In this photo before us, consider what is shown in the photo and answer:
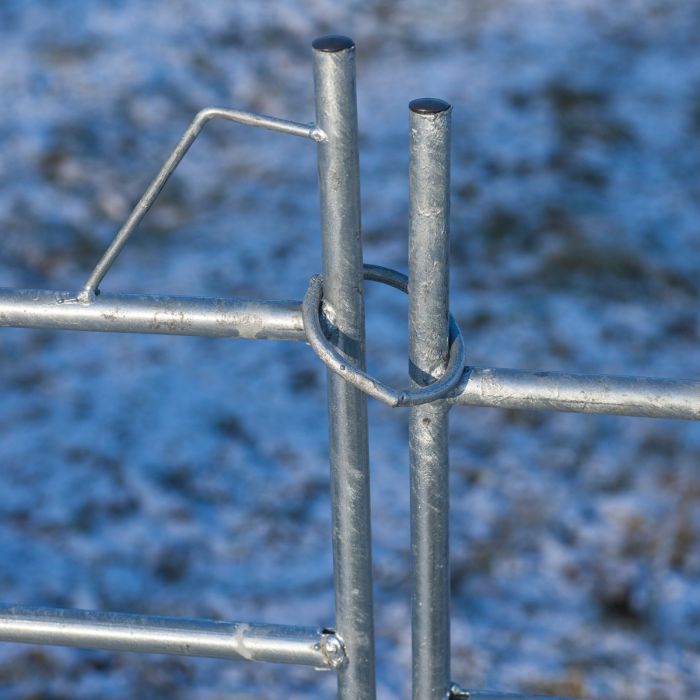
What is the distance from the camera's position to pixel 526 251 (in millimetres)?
3775

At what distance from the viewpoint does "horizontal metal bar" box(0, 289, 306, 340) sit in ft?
2.92

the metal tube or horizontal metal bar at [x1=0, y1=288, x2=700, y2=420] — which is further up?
the metal tube

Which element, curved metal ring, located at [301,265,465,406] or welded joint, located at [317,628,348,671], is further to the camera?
welded joint, located at [317,628,348,671]

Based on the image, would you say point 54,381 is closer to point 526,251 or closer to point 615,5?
point 526,251

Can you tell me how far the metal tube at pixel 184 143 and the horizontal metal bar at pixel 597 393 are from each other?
0.90 feet

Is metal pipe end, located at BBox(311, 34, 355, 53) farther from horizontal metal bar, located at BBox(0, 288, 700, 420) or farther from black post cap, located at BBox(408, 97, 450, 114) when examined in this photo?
horizontal metal bar, located at BBox(0, 288, 700, 420)

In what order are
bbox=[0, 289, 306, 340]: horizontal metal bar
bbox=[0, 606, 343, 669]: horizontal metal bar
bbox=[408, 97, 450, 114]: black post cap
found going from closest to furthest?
1. bbox=[408, 97, 450, 114]: black post cap
2. bbox=[0, 289, 306, 340]: horizontal metal bar
3. bbox=[0, 606, 343, 669]: horizontal metal bar

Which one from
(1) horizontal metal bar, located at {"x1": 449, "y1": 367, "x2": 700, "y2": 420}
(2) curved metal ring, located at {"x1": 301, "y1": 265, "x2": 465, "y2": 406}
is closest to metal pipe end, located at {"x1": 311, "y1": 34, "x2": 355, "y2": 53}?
(2) curved metal ring, located at {"x1": 301, "y1": 265, "x2": 465, "y2": 406}

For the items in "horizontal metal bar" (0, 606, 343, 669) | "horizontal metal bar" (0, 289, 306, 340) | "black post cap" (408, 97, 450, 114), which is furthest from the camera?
"horizontal metal bar" (0, 606, 343, 669)

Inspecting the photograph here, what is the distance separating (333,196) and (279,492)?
7.05 ft

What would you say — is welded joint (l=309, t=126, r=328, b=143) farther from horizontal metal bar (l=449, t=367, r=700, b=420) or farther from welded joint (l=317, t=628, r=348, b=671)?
welded joint (l=317, t=628, r=348, b=671)

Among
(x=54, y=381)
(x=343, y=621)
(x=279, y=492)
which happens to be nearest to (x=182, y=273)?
(x=54, y=381)

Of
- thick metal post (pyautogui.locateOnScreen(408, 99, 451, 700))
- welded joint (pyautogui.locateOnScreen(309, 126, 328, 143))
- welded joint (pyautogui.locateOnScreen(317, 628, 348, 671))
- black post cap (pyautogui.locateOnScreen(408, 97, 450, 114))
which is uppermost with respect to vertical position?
black post cap (pyautogui.locateOnScreen(408, 97, 450, 114))

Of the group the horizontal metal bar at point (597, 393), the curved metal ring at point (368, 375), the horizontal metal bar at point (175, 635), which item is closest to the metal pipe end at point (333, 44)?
the curved metal ring at point (368, 375)
